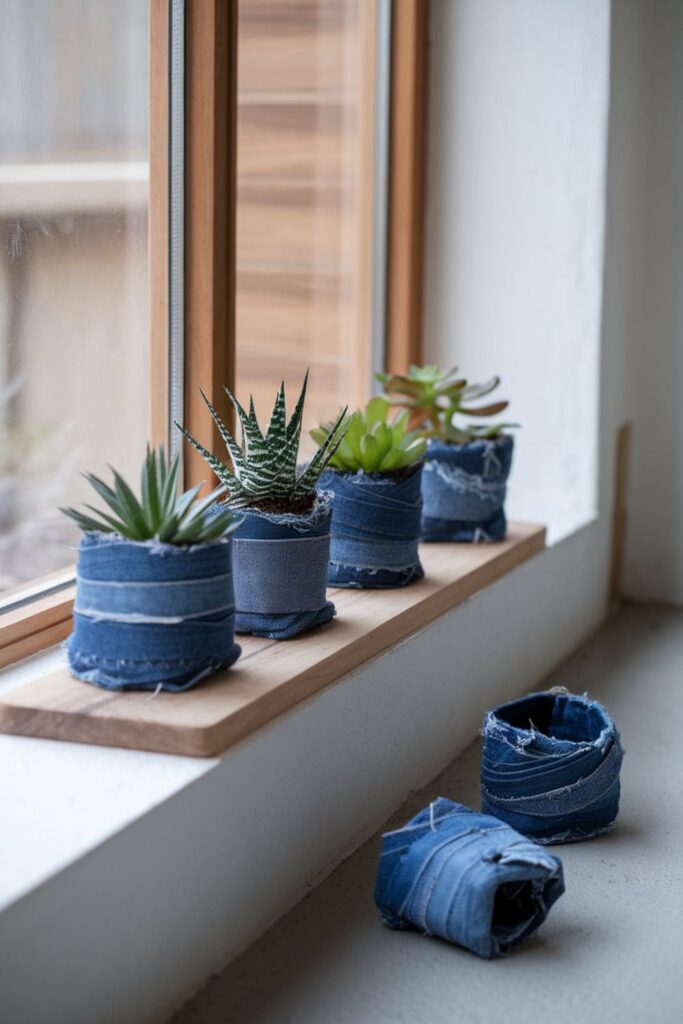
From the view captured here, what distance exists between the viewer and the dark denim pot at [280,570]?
5.19ft

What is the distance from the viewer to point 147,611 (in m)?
1.37

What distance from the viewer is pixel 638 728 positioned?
6.80 feet

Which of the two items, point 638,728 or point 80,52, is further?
point 638,728

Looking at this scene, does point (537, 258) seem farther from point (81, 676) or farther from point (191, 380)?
point (81, 676)

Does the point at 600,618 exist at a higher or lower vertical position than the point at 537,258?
lower

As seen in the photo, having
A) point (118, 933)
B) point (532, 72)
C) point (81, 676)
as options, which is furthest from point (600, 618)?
point (118, 933)

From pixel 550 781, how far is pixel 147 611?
547mm

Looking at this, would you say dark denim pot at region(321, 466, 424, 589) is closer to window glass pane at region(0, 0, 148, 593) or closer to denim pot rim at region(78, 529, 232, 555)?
window glass pane at region(0, 0, 148, 593)

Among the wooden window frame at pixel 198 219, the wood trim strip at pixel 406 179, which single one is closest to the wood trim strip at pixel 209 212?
the wooden window frame at pixel 198 219

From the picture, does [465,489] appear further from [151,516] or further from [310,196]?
[151,516]

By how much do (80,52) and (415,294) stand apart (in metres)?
1.09

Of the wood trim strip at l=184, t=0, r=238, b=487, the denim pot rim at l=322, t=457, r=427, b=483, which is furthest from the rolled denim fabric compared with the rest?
the wood trim strip at l=184, t=0, r=238, b=487

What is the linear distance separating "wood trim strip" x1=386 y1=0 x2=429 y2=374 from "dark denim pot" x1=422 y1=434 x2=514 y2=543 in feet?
1.45

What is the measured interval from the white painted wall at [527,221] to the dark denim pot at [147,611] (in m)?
1.24
